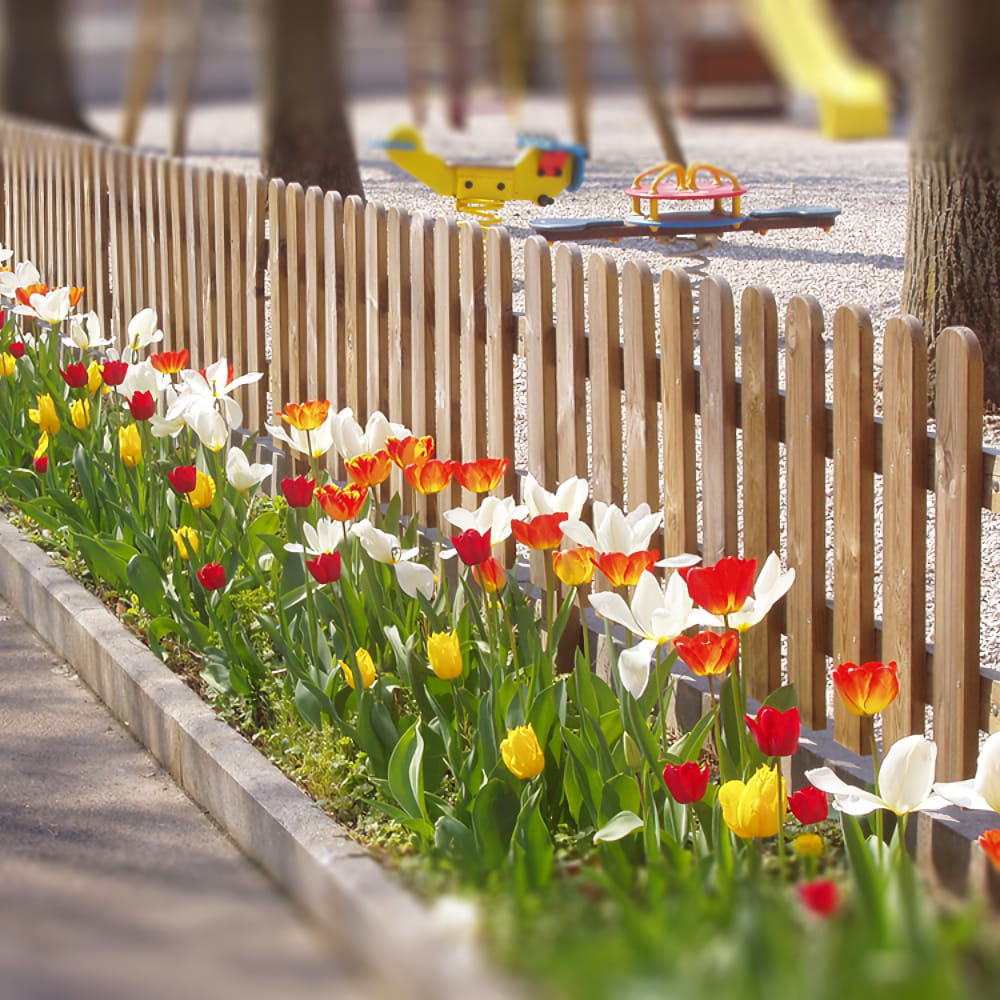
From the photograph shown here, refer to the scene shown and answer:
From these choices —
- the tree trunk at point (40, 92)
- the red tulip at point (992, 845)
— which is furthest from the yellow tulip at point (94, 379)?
the tree trunk at point (40, 92)

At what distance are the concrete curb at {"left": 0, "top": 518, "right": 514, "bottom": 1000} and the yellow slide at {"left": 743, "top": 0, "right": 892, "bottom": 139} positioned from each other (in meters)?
0.58

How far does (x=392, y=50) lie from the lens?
6.97ft

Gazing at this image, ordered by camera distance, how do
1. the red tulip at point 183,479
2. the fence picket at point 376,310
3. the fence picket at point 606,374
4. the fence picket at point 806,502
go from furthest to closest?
the fence picket at point 376,310, the fence picket at point 606,374, the red tulip at point 183,479, the fence picket at point 806,502

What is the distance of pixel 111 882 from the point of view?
9.41ft

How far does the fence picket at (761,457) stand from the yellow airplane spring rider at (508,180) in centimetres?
269

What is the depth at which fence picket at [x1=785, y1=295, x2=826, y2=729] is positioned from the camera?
3387mm

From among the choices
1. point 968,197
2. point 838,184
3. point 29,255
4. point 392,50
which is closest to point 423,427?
point 968,197

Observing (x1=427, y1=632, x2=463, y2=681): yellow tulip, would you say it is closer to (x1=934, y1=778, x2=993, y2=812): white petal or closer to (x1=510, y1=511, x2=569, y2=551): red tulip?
(x1=510, y1=511, x2=569, y2=551): red tulip

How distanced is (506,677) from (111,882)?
848 mm

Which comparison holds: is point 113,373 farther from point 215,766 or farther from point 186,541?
point 215,766

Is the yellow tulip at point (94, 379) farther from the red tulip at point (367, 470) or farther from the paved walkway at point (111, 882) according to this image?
the red tulip at point (367, 470)

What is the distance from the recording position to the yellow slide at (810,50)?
1.01m

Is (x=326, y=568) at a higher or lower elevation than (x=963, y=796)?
higher

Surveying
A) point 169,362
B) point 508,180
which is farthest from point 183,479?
point 508,180
